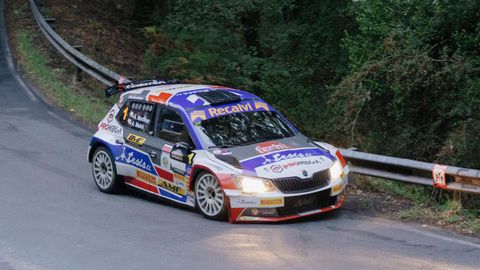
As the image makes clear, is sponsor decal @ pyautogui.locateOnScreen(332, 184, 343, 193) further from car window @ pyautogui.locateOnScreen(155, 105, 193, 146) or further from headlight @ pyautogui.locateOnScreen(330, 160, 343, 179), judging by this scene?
car window @ pyautogui.locateOnScreen(155, 105, 193, 146)

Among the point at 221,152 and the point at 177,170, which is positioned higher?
the point at 221,152

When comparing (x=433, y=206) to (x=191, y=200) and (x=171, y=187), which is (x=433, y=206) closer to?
(x=191, y=200)

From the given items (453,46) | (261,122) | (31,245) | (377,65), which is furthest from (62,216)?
(453,46)

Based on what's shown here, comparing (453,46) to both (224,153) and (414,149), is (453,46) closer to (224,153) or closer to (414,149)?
(414,149)

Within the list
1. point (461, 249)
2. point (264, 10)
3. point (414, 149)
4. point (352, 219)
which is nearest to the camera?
point (461, 249)

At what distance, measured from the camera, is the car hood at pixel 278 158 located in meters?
9.41

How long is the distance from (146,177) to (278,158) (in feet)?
7.26

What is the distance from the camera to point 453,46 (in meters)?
14.1

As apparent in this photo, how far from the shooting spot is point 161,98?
11.1 metres

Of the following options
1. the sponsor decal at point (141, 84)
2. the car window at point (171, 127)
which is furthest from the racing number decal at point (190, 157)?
the sponsor decal at point (141, 84)

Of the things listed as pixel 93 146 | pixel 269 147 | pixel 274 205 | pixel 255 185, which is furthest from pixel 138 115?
pixel 274 205

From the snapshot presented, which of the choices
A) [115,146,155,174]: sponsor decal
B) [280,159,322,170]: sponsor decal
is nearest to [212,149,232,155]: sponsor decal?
[280,159,322,170]: sponsor decal

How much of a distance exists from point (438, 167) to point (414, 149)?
14.3 ft

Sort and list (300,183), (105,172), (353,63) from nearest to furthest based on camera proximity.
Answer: (300,183), (105,172), (353,63)
